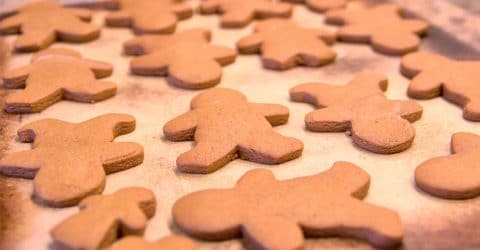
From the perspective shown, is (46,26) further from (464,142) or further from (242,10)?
(464,142)

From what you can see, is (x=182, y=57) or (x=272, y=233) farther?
(x=182, y=57)

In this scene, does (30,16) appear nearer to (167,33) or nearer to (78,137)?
(167,33)

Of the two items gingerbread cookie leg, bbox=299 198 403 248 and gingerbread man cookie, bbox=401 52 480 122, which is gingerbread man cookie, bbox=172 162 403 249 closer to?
gingerbread cookie leg, bbox=299 198 403 248

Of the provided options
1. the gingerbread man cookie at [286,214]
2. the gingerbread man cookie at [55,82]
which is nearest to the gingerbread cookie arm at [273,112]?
the gingerbread man cookie at [286,214]

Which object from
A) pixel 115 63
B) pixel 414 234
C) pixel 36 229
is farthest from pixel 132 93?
pixel 414 234

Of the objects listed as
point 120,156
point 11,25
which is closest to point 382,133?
point 120,156

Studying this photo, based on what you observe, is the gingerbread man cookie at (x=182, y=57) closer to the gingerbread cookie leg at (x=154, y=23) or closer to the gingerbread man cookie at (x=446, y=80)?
the gingerbread cookie leg at (x=154, y=23)
